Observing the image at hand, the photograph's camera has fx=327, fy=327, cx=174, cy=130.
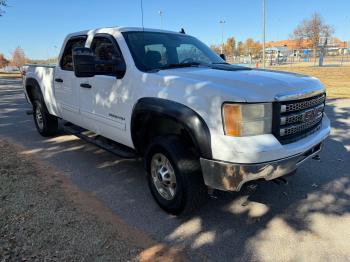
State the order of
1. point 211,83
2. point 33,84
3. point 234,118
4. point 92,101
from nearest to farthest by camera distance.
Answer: point 234,118 < point 211,83 < point 92,101 < point 33,84

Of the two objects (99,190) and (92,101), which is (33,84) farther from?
(99,190)

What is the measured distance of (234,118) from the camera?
9.19ft

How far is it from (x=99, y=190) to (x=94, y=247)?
1.31m

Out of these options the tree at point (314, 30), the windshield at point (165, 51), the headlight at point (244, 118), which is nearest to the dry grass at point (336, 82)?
the windshield at point (165, 51)

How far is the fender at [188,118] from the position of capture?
9.59 feet

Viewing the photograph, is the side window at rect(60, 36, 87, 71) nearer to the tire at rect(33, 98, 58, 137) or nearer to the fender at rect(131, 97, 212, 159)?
the tire at rect(33, 98, 58, 137)

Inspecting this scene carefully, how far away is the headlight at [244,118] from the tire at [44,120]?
4.68 meters

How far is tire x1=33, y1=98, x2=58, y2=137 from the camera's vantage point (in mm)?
6496

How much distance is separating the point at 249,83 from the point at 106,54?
2221mm

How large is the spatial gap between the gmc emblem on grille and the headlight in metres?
0.63

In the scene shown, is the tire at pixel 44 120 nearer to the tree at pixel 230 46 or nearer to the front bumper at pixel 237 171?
the front bumper at pixel 237 171

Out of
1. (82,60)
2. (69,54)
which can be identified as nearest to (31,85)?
(69,54)

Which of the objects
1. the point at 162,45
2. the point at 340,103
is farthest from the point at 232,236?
the point at 340,103

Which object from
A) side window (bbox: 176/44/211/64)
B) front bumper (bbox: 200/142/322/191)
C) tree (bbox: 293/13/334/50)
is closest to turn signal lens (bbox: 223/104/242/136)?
front bumper (bbox: 200/142/322/191)
